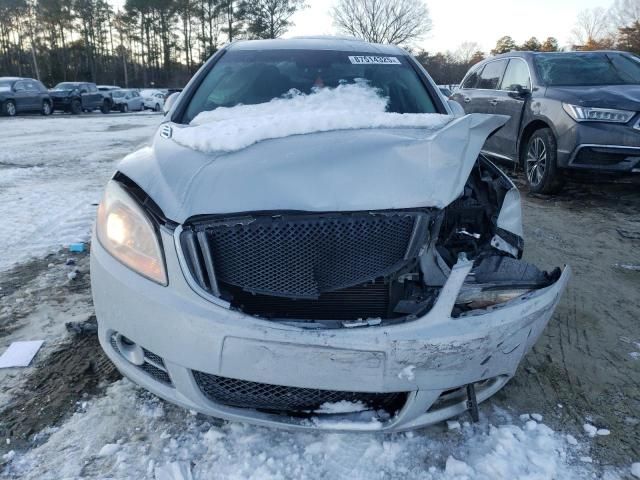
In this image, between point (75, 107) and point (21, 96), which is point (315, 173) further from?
point (75, 107)

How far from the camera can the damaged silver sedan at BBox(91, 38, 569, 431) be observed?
1.56 metres

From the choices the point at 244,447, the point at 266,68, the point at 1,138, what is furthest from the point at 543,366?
the point at 1,138

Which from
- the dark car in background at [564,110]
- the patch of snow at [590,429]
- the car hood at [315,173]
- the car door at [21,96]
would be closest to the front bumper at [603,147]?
the dark car in background at [564,110]

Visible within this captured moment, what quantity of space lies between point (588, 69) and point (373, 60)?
418 cm

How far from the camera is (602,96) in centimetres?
520

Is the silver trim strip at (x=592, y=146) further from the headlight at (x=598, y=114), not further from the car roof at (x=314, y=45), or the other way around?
the car roof at (x=314, y=45)

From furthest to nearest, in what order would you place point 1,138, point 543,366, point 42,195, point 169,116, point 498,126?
point 1,138
point 42,195
point 169,116
point 543,366
point 498,126

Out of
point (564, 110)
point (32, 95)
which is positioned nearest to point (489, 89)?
point (564, 110)

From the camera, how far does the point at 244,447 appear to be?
5.90 ft

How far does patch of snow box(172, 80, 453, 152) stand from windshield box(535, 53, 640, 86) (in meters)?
4.12

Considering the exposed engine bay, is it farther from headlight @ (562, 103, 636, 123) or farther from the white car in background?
the white car in background

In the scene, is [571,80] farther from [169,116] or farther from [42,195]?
[42,195]

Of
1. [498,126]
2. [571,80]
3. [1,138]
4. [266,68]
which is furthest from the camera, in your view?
[1,138]

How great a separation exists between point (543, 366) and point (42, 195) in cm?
545
